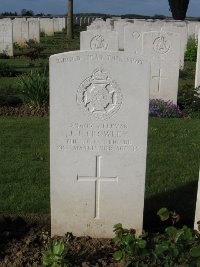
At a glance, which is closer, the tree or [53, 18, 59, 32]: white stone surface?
the tree

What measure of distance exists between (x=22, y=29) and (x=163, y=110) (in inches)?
620

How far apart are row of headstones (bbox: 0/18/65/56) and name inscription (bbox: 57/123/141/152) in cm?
1430

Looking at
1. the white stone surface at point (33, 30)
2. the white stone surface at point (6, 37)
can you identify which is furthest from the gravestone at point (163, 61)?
the white stone surface at point (33, 30)

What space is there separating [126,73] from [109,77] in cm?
13

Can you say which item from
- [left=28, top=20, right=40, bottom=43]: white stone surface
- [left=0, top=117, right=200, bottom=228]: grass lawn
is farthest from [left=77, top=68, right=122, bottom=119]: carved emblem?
[left=28, top=20, right=40, bottom=43]: white stone surface

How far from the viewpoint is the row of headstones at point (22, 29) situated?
57.4 feet

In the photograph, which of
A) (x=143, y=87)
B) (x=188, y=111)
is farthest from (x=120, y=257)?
(x=188, y=111)

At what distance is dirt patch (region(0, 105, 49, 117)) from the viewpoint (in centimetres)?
870

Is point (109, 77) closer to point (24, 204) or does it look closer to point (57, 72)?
point (57, 72)

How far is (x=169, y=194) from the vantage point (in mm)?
5062

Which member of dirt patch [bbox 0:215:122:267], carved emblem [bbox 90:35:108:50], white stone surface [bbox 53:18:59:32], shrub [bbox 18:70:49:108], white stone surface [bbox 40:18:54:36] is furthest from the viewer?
white stone surface [bbox 53:18:59:32]

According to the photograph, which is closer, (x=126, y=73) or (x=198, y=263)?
(x=198, y=263)

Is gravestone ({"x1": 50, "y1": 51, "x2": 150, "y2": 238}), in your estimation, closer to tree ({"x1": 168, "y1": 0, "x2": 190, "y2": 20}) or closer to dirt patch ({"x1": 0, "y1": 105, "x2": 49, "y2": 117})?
dirt patch ({"x1": 0, "y1": 105, "x2": 49, "y2": 117})

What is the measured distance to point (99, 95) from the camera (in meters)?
3.75
